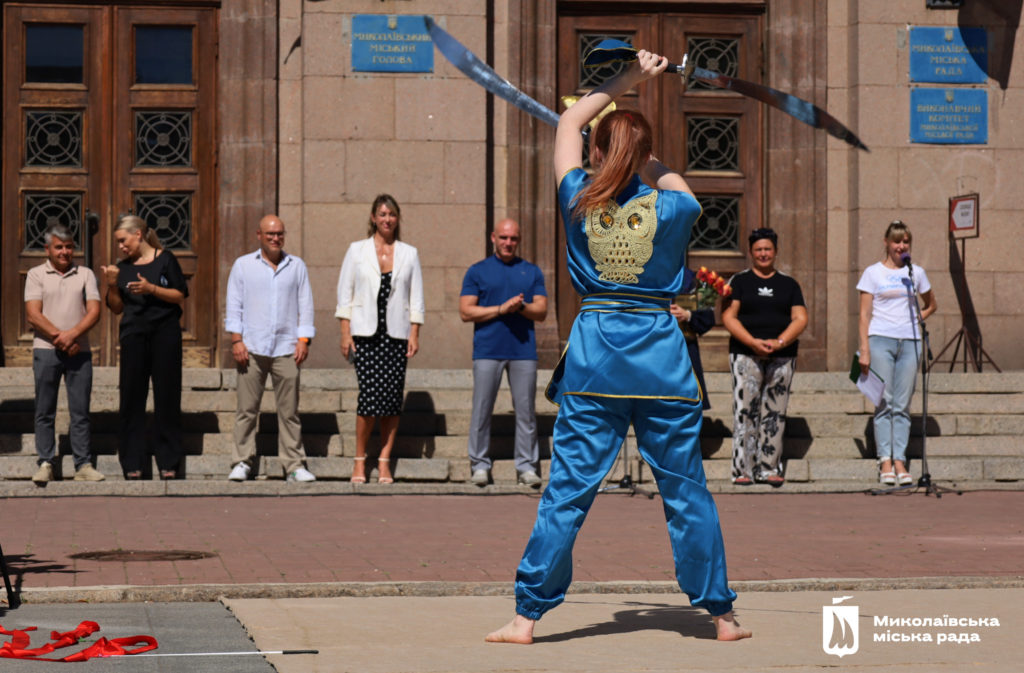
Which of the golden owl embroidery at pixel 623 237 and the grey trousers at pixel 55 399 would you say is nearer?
the golden owl embroidery at pixel 623 237

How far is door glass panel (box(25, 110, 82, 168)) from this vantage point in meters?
16.8

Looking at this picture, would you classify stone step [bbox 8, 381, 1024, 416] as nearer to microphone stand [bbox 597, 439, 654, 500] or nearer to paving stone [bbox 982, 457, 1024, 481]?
paving stone [bbox 982, 457, 1024, 481]

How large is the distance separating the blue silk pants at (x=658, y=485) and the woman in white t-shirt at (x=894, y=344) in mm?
7249

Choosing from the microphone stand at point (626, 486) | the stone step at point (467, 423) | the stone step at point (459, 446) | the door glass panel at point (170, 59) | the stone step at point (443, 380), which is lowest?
the microphone stand at point (626, 486)

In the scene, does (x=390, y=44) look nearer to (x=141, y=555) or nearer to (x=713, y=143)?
(x=713, y=143)

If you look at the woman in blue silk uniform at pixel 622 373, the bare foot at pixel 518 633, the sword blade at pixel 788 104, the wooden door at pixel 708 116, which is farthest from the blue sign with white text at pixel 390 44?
the bare foot at pixel 518 633

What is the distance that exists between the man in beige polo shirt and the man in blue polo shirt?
286cm

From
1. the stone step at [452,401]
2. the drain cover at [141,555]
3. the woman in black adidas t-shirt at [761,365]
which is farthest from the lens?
the stone step at [452,401]

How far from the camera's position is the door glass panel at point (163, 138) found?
17.0 meters

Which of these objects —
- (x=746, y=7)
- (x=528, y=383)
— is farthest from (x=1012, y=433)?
(x=746, y=7)

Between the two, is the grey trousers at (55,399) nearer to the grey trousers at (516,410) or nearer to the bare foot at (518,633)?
the grey trousers at (516,410)

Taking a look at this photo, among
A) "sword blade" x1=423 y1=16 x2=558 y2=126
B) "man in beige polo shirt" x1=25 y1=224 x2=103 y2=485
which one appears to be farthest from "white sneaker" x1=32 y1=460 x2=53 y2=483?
"sword blade" x1=423 y1=16 x2=558 y2=126

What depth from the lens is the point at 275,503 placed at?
11602mm

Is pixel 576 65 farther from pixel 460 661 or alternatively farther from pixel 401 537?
pixel 460 661
